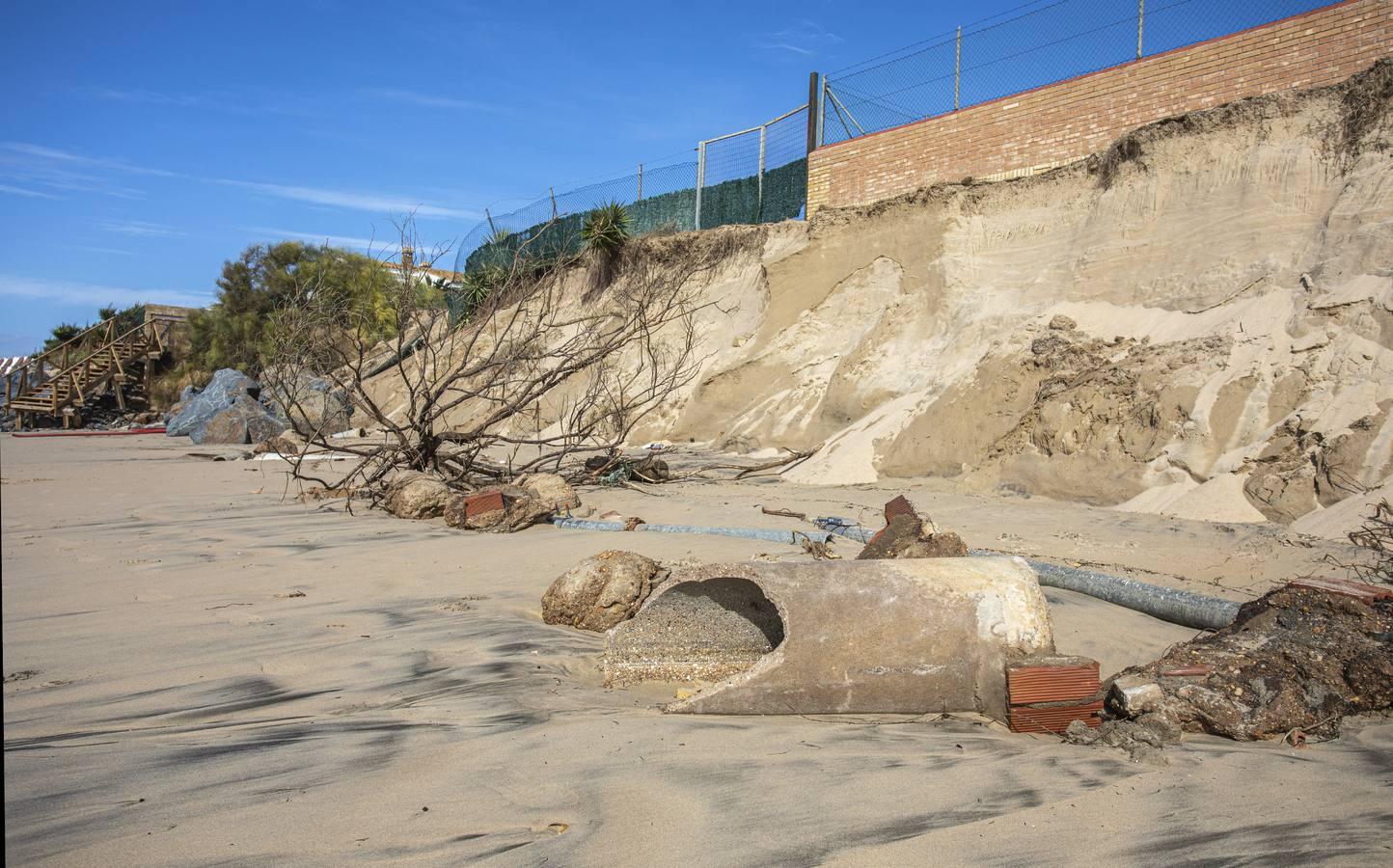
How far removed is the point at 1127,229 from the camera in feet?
35.6

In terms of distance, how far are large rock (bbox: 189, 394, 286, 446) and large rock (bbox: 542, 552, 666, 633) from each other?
18.2 m

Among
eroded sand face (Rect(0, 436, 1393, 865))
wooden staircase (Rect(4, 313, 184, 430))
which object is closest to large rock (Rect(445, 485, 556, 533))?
eroded sand face (Rect(0, 436, 1393, 865))

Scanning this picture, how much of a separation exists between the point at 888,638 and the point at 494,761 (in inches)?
59.0

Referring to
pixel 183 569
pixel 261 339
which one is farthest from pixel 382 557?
pixel 261 339

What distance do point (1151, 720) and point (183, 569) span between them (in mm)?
5316

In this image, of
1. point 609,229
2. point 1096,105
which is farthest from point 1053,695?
point 609,229

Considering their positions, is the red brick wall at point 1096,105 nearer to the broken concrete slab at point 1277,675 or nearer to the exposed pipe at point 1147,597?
the exposed pipe at point 1147,597

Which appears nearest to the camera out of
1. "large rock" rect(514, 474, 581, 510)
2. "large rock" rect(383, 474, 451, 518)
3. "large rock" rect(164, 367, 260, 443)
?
"large rock" rect(514, 474, 581, 510)

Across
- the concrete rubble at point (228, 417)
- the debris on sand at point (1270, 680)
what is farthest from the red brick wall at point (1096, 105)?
the concrete rubble at point (228, 417)

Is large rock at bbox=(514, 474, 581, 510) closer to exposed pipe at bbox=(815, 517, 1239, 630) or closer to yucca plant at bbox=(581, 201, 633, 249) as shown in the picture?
exposed pipe at bbox=(815, 517, 1239, 630)

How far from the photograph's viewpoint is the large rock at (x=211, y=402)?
21.2 meters

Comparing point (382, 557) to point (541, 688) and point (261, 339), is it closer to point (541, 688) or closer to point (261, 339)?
point (541, 688)

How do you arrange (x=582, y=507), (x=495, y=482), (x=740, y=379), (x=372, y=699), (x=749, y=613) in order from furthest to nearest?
(x=740, y=379), (x=495, y=482), (x=582, y=507), (x=749, y=613), (x=372, y=699)

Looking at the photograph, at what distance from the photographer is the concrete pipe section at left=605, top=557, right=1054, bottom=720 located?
335cm
